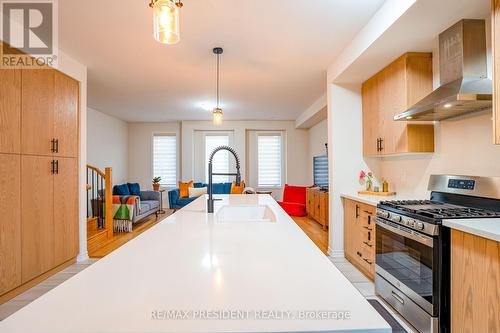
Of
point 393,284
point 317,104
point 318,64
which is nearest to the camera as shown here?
point 393,284

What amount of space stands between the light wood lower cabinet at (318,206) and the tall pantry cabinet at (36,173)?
400 centimetres

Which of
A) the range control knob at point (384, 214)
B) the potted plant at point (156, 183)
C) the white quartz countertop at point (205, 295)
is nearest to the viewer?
the white quartz countertop at point (205, 295)

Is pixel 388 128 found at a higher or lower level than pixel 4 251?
higher

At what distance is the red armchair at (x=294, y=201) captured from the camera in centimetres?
655

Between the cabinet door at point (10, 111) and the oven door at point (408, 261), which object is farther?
the cabinet door at point (10, 111)

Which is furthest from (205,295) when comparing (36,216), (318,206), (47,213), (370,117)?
(318,206)

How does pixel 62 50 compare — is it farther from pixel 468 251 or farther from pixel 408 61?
pixel 468 251

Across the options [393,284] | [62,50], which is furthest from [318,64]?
[62,50]

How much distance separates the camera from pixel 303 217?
6457 mm

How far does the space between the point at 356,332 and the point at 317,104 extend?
5147 millimetres

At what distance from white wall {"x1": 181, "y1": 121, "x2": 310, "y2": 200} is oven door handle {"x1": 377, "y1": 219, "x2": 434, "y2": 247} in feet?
17.0

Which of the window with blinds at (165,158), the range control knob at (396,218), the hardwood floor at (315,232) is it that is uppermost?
the window with blinds at (165,158)

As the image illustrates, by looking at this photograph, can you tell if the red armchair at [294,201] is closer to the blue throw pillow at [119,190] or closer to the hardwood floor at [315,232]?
the hardwood floor at [315,232]

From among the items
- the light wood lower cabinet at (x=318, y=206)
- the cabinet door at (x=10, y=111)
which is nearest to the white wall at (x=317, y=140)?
the light wood lower cabinet at (x=318, y=206)
